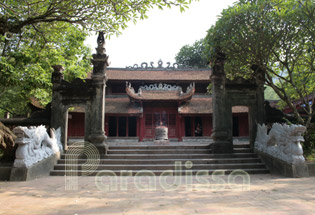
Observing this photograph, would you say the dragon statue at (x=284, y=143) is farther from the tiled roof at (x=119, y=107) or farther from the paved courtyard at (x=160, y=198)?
the tiled roof at (x=119, y=107)

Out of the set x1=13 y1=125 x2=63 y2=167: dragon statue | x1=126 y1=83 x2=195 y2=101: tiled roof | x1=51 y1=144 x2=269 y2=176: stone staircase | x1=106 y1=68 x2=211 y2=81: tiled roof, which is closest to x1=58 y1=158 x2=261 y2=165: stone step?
x1=51 y1=144 x2=269 y2=176: stone staircase

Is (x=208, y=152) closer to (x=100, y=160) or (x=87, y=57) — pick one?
(x=100, y=160)

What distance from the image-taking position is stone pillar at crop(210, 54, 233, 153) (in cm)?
905

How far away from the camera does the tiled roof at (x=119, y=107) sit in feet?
60.2

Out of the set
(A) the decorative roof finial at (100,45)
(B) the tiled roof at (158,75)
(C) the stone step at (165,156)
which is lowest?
(C) the stone step at (165,156)

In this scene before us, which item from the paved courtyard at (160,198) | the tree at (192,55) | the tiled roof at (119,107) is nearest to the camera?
the paved courtyard at (160,198)

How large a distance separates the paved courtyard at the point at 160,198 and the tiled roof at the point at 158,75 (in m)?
15.6

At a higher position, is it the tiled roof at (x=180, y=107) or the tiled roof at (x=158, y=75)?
the tiled roof at (x=158, y=75)

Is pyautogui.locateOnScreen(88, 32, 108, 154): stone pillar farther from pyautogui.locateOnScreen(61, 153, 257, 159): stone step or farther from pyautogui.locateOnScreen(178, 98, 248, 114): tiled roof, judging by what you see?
pyautogui.locateOnScreen(178, 98, 248, 114): tiled roof

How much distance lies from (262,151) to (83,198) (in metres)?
6.50

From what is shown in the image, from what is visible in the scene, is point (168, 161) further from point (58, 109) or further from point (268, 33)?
point (268, 33)

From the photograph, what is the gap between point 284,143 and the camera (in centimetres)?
736

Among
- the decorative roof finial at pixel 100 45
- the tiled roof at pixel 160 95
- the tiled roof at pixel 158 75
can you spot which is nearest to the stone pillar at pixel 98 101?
the decorative roof finial at pixel 100 45

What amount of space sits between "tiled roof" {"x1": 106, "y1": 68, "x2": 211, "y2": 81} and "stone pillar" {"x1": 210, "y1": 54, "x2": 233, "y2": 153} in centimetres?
1128
